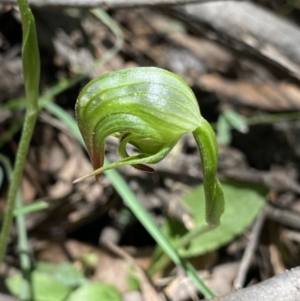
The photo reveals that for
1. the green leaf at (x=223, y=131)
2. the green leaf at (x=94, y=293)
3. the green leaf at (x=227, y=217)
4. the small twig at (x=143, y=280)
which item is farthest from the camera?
the green leaf at (x=223, y=131)

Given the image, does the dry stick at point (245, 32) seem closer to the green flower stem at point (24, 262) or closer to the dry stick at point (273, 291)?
the green flower stem at point (24, 262)

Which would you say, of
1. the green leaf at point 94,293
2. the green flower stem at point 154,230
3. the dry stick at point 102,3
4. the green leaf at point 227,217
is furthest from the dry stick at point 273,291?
the dry stick at point 102,3

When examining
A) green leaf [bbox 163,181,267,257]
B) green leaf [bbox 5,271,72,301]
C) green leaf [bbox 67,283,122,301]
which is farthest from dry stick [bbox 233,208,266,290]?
green leaf [bbox 5,271,72,301]

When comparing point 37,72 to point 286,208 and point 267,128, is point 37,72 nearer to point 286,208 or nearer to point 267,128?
point 286,208

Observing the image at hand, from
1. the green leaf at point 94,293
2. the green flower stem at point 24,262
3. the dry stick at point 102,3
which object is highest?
the dry stick at point 102,3

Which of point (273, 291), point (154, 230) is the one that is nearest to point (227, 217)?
point (154, 230)

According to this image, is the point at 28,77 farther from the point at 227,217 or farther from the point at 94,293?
the point at 227,217
